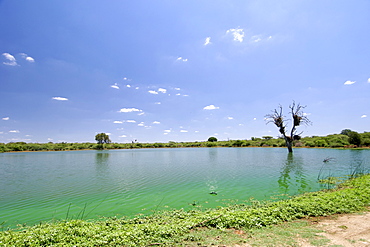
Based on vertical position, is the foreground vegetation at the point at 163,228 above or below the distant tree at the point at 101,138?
below

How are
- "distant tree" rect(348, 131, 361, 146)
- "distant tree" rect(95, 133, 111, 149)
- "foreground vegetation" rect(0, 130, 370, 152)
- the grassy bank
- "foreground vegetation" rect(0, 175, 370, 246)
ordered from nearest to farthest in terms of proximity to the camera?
"foreground vegetation" rect(0, 175, 370, 246) < "distant tree" rect(348, 131, 361, 146) < "foreground vegetation" rect(0, 130, 370, 152) < the grassy bank < "distant tree" rect(95, 133, 111, 149)

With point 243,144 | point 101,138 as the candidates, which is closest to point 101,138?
point 101,138

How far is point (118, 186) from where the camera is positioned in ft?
38.5

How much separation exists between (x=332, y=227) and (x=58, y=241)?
7361mm

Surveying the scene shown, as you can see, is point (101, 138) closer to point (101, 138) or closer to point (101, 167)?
point (101, 138)

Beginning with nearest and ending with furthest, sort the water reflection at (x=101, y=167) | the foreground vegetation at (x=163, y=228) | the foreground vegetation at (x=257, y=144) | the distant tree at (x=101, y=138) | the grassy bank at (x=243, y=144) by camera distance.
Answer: the foreground vegetation at (x=163, y=228), the water reflection at (x=101, y=167), the foreground vegetation at (x=257, y=144), the grassy bank at (x=243, y=144), the distant tree at (x=101, y=138)

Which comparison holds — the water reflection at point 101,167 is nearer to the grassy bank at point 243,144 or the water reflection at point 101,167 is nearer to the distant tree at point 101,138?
the grassy bank at point 243,144

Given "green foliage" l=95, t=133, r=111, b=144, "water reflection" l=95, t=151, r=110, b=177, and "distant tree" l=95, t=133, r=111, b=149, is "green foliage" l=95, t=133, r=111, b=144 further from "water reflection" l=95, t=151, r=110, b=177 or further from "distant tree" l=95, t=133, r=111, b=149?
"water reflection" l=95, t=151, r=110, b=177

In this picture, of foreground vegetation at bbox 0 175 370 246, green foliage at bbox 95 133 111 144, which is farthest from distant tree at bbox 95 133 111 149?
foreground vegetation at bbox 0 175 370 246

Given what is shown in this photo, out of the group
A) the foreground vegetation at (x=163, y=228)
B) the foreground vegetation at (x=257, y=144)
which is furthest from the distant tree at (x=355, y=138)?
the foreground vegetation at (x=163, y=228)

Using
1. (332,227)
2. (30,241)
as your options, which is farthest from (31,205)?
(332,227)

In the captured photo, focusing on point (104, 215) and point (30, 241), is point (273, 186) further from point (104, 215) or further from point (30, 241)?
point (30, 241)

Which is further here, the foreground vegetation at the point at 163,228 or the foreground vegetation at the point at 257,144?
the foreground vegetation at the point at 257,144

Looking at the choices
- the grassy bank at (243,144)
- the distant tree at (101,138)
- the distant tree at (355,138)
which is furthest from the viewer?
the distant tree at (101,138)
